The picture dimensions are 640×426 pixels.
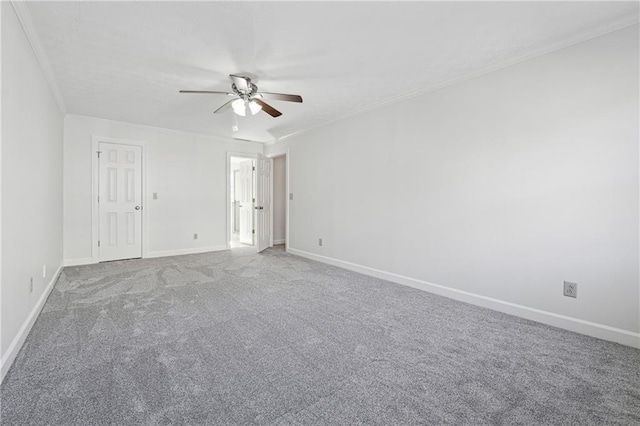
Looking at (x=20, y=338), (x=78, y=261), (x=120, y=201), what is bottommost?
(x=20, y=338)

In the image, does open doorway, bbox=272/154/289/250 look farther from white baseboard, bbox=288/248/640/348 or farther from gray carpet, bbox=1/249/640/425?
gray carpet, bbox=1/249/640/425

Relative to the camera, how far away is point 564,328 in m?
2.44

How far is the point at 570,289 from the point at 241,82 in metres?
3.57

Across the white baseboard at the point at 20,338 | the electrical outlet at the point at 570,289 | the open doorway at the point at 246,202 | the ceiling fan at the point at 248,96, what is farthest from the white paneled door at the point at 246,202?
the electrical outlet at the point at 570,289

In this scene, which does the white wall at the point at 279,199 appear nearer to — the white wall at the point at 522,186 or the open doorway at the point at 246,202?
the open doorway at the point at 246,202

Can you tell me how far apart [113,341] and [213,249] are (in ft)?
12.6

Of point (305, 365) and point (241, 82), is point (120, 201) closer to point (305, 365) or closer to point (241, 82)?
point (241, 82)

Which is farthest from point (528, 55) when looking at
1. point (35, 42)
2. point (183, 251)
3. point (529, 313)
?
point (183, 251)

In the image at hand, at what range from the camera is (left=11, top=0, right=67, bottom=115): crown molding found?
1.96 meters

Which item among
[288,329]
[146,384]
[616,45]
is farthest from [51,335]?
[616,45]

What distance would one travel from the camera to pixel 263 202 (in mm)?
5938

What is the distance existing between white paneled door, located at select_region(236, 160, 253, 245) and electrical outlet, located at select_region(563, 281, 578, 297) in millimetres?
5586

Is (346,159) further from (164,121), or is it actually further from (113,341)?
(113,341)

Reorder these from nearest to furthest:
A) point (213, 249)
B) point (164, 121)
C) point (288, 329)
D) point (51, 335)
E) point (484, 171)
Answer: point (51, 335) → point (288, 329) → point (484, 171) → point (164, 121) → point (213, 249)
